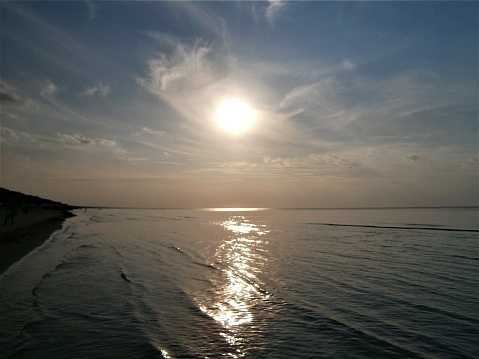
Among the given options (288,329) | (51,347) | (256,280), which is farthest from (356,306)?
(51,347)

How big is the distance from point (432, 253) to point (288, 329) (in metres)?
22.9

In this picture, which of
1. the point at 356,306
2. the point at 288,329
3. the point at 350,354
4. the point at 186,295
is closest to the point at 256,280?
the point at 186,295

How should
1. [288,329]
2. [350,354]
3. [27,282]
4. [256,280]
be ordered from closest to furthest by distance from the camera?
[350,354], [288,329], [27,282], [256,280]

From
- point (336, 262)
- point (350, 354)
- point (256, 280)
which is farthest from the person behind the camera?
point (336, 262)

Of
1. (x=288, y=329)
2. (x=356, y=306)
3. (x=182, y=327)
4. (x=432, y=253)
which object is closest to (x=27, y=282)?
(x=182, y=327)

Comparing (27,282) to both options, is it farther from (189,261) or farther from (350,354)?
(350,354)

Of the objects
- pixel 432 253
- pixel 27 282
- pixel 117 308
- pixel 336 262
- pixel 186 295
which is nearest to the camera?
→ pixel 117 308

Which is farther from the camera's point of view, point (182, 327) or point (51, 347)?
point (182, 327)

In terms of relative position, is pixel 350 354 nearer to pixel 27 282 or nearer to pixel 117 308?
pixel 117 308

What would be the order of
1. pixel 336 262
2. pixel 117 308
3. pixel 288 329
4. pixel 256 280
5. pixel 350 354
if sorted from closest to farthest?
pixel 350 354, pixel 288 329, pixel 117 308, pixel 256 280, pixel 336 262

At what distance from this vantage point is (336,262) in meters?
24.5

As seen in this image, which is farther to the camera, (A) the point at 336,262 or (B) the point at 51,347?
(A) the point at 336,262

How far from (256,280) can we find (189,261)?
7925mm

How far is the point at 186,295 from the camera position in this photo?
15.4m
